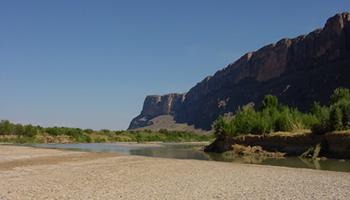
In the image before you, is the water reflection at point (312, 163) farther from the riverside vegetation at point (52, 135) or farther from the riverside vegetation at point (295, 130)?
the riverside vegetation at point (52, 135)

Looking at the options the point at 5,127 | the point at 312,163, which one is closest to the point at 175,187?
the point at 312,163

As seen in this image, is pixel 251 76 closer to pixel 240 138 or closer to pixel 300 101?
pixel 300 101

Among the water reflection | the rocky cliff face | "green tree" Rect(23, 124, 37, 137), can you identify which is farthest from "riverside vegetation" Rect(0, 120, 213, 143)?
the rocky cliff face

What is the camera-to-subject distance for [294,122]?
89.5 ft

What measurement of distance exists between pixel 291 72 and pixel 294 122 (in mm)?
116096

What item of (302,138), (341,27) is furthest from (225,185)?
(341,27)

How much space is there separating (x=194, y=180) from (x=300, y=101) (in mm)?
103398

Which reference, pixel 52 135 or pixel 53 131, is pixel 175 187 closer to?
pixel 52 135

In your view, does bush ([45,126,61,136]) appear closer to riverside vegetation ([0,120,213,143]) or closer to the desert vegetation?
riverside vegetation ([0,120,213,143])

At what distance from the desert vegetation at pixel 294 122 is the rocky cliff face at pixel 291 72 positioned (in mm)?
64406

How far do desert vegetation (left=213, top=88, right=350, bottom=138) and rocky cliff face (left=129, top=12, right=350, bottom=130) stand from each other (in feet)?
211

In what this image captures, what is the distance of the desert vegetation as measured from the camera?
2027 centimetres

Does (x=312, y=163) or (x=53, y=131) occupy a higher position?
(x=53, y=131)

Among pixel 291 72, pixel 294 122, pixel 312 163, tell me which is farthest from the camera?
pixel 291 72
